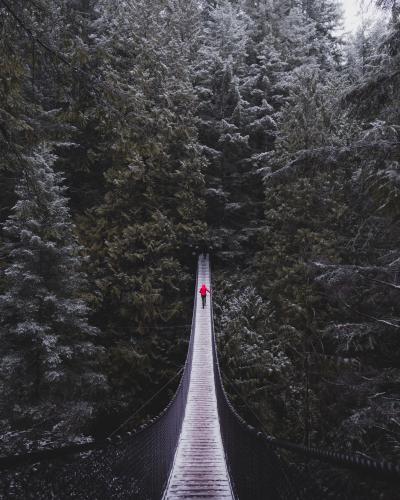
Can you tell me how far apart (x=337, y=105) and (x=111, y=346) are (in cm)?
974

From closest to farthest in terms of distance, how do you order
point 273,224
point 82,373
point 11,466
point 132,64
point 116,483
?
point 11,466, point 116,483, point 82,373, point 273,224, point 132,64

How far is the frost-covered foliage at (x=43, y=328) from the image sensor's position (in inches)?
307

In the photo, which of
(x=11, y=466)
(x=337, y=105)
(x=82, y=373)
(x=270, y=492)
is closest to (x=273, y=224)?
(x=82, y=373)

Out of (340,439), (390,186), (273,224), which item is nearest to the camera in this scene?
(390,186)

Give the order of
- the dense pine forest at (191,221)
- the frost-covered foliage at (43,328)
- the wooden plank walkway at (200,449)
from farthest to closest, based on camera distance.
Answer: the frost-covered foliage at (43,328) < the wooden plank walkway at (200,449) < the dense pine forest at (191,221)

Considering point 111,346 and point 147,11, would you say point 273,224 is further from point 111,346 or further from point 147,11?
point 147,11

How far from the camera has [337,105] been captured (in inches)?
187

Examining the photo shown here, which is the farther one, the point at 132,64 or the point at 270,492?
the point at 132,64

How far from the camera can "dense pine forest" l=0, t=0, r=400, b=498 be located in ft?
12.3

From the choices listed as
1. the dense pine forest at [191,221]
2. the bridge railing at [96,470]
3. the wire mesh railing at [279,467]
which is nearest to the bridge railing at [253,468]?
the wire mesh railing at [279,467]

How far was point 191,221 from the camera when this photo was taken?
49.1ft

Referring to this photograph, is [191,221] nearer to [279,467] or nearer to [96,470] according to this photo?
[279,467]

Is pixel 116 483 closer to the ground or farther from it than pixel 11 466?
closer to the ground

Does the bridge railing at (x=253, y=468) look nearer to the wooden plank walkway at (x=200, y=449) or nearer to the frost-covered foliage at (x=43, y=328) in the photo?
the wooden plank walkway at (x=200, y=449)
